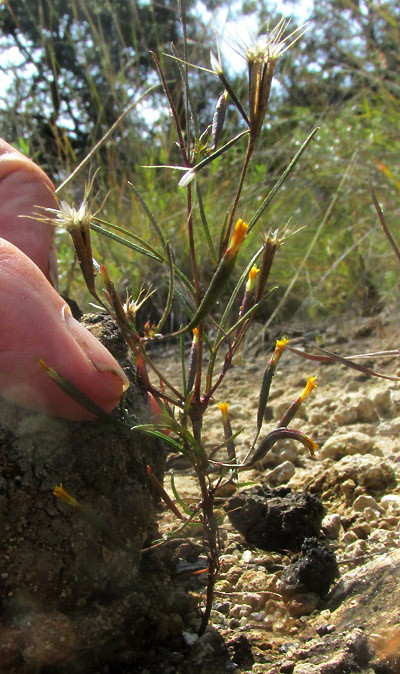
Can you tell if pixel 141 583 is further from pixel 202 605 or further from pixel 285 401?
pixel 285 401

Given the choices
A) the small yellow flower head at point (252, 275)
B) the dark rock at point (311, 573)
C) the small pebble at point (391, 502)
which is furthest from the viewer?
the small pebble at point (391, 502)

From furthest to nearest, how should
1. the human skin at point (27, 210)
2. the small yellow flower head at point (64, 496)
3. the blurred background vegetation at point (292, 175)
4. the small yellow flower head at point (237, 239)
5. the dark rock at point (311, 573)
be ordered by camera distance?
the blurred background vegetation at point (292, 175) < the human skin at point (27, 210) < the dark rock at point (311, 573) < the small yellow flower head at point (64, 496) < the small yellow flower head at point (237, 239)

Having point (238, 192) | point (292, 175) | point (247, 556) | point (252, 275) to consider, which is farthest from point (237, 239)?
point (292, 175)

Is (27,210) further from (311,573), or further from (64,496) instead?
(311,573)

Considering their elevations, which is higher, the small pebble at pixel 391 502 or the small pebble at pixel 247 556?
the small pebble at pixel 391 502

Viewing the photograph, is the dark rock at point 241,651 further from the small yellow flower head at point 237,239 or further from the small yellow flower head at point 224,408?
the small yellow flower head at point 237,239

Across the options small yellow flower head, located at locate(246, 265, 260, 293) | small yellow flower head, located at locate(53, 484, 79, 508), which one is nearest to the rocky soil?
small yellow flower head, located at locate(53, 484, 79, 508)

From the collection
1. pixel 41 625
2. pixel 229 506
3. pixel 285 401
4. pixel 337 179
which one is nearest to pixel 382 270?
pixel 337 179

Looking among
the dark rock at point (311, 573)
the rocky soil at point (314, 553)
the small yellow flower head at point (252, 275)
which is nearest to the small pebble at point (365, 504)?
the rocky soil at point (314, 553)
